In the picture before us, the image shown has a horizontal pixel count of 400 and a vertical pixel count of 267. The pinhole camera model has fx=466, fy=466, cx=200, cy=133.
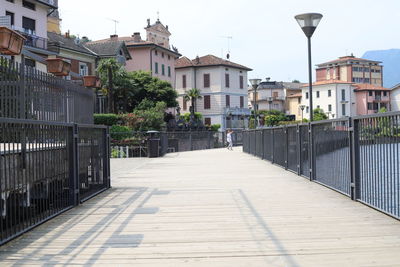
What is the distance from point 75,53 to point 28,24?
810 cm

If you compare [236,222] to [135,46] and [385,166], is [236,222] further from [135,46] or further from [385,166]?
[135,46]

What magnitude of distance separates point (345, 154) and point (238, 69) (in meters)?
64.7

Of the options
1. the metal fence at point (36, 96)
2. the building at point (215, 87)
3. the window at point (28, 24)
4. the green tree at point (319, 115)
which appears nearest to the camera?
the metal fence at point (36, 96)

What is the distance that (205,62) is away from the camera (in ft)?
→ 226

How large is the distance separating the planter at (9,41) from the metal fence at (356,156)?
5825 mm

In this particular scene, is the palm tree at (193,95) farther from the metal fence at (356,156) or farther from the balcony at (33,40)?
the metal fence at (356,156)

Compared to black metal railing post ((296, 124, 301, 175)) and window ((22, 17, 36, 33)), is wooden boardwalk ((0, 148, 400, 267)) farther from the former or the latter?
window ((22, 17, 36, 33))

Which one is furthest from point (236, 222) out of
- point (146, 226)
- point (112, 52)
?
point (112, 52)

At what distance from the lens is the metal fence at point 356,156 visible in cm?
571

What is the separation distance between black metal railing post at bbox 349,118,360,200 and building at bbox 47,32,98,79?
124ft

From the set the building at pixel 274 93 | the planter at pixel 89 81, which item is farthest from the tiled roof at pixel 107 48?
the building at pixel 274 93

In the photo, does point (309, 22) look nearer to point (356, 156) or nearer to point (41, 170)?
point (356, 156)

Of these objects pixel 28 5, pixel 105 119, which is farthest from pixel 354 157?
pixel 28 5

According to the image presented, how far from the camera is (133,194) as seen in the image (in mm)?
8883
